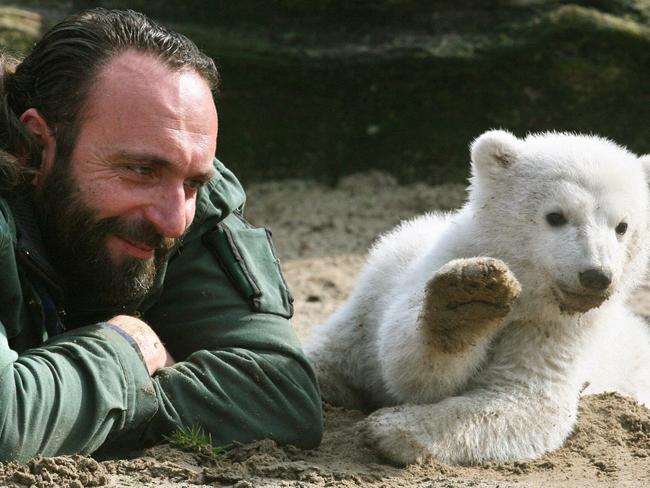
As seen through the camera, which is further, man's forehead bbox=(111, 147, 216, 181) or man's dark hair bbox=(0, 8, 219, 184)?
man's dark hair bbox=(0, 8, 219, 184)

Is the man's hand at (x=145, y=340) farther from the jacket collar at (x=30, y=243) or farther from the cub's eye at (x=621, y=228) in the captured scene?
the cub's eye at (x=621, y=228)

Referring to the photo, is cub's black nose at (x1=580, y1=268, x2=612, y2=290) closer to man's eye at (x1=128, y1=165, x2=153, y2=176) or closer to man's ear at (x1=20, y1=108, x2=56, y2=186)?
man's eye at (x1=128, y1=165, x2=153, y2=176)

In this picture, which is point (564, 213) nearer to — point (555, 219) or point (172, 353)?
point (555, 219)

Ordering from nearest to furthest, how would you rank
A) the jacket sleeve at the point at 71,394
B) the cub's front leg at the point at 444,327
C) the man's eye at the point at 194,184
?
the jacket sleeve at the point at 71,394
the cub's front leg at the point at 444,327
the man's eye at the point at 194,184

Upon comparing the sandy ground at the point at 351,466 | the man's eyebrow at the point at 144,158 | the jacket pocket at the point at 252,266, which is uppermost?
the man's eyebrow at the point at 144,158

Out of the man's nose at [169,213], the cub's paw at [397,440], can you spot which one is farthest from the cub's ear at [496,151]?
the man's nose at [169,213]

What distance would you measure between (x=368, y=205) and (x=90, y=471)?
465 cm

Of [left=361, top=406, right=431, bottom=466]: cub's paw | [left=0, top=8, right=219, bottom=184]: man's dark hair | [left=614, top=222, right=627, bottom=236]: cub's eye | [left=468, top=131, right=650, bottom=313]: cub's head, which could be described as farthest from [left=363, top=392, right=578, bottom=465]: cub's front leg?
[left=0, top=8, right=219, bottom=184]: man's dark hair

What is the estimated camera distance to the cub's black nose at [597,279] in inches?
149

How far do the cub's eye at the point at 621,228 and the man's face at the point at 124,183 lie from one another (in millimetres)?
1635

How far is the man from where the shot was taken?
344cm

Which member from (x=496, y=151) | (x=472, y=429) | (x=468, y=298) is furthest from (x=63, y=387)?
(x=496, y=151)

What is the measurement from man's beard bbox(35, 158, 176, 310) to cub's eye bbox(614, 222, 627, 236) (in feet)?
5.65

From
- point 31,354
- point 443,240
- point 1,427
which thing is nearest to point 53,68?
point 31,354
